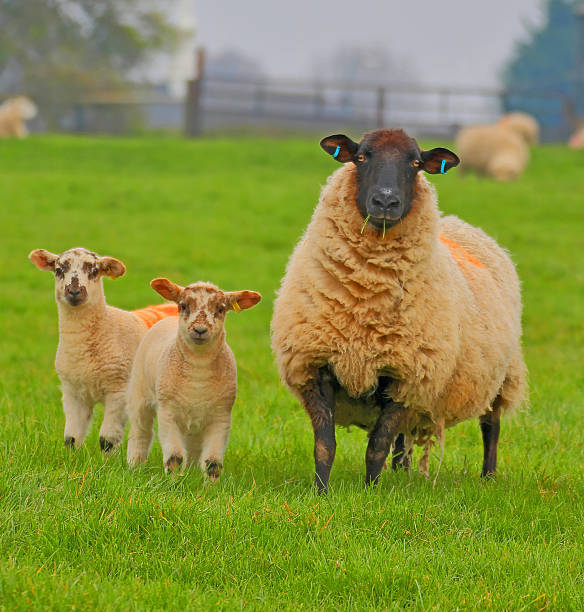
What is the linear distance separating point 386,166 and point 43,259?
2.15m

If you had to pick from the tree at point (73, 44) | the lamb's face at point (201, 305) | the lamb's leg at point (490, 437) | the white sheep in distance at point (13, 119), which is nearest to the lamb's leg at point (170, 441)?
the lamb's face at point (201, 305)

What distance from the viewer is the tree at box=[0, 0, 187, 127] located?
45562 millimetres

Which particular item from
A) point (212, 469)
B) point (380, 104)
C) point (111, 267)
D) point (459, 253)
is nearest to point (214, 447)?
point (212, 469)

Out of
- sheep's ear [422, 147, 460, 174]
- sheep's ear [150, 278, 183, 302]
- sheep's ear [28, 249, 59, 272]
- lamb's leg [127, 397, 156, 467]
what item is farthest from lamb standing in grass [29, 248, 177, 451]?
sheep's ear [422, 147, 460, 174]

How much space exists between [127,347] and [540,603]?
3.21m

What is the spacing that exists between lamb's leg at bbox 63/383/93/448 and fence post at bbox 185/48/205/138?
24.6 m

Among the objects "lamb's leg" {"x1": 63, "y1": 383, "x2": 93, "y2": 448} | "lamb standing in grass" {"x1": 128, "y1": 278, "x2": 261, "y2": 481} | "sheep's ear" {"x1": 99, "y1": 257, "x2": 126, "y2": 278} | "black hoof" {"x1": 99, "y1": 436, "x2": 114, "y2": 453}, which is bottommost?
"black hoof" {"x1": 99, "y1": 436, "x2": 114, "y2": 453}

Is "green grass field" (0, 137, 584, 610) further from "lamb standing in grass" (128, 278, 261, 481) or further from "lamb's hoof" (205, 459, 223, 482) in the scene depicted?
"lamb standing in grass" (128, 278, 261, 481)

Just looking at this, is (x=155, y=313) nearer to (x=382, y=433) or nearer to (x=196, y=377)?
(x=196, y=377)

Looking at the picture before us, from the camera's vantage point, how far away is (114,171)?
72.9ft

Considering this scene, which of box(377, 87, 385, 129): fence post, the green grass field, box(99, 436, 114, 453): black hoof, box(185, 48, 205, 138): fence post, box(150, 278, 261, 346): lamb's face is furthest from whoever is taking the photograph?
box(377, 87, 385, 129): fence post

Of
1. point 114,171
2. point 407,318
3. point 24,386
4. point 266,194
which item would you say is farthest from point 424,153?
point 114,171

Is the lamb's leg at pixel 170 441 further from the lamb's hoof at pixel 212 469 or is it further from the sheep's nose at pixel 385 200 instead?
the sheep's nose at pixel 385 200

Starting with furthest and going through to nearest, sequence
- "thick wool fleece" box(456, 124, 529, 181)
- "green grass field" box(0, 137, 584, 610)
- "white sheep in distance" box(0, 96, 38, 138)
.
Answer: "white sheep in distance" box(0, 96, 38, 138), "thick wool fleece" box(456, 124, 529, 181), "green grass field" box(0, 137, 584, 610)
